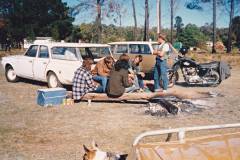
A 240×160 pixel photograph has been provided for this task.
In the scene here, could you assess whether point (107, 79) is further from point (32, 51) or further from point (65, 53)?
point (32, 51)

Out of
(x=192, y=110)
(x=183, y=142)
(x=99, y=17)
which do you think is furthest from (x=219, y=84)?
(x=99, y=17)

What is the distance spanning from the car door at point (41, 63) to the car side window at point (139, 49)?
4342 mm

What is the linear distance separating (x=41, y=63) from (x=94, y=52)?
1828 millimetres

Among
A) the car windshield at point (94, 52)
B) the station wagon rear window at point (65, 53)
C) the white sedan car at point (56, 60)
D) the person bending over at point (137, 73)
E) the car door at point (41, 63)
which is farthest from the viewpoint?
the car door at point (41, 63)

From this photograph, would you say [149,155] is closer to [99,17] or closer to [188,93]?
[188,93]

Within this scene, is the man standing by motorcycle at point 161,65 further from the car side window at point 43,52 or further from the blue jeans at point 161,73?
the car side window at point 43,52

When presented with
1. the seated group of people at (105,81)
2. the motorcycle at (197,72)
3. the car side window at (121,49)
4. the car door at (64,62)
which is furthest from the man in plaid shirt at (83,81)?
the car side window at (121,49)

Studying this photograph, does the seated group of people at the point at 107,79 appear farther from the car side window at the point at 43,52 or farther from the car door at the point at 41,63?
the car side window at the point at 43,52

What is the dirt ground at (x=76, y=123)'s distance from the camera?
6512 mm

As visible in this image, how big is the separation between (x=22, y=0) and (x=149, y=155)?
168ft

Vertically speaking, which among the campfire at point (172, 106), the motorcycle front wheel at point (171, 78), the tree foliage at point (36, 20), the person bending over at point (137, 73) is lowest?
the campfire at point (172, 106)

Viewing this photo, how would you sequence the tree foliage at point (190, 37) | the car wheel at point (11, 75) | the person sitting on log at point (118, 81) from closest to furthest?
the person sitting on log at point (118, 81), the car wheel at point (11, 75), the tree foliage at point (190, 37)

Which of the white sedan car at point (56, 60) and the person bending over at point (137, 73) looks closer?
the person bending over at point (137, 73)

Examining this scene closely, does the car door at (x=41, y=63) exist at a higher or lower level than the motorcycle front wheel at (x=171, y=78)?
higher
